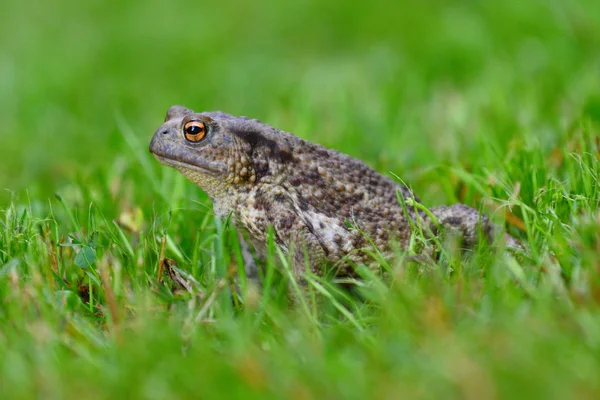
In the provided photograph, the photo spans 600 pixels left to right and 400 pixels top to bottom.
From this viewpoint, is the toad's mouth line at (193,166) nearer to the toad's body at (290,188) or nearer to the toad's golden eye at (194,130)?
the toad's body at (290,188)

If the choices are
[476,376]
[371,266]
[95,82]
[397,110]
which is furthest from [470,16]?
[476,376]

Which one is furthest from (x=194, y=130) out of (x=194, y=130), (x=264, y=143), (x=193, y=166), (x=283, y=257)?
(x=283, y=257)

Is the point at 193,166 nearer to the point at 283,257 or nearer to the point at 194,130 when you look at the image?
the point at 194,130

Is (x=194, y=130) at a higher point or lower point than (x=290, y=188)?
higher

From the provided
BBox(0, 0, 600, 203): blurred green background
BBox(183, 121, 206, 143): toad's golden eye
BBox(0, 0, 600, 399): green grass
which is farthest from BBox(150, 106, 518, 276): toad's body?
BBox(0, 0, 600, 203): blurred green background

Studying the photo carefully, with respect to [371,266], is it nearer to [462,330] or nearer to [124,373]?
[462,330]

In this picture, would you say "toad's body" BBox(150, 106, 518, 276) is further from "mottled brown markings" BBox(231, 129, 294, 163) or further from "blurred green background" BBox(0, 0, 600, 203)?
"blurred green background" BBox(0, 0, 600, 203)

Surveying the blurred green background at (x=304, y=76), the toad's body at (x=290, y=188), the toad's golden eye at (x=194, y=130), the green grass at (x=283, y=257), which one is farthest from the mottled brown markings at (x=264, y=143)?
the blurred green background at (x=304, y=76)
